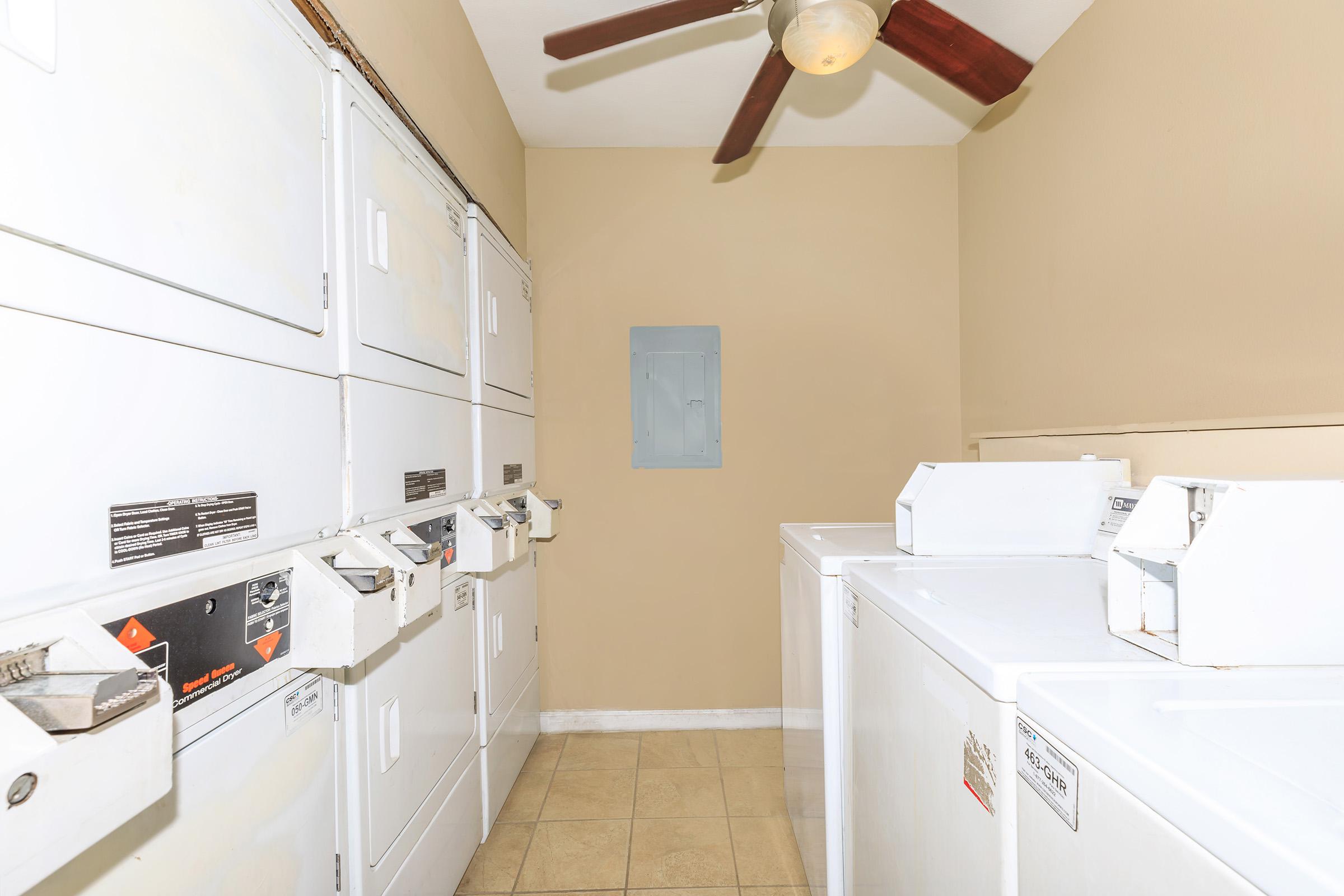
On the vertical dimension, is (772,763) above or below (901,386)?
below

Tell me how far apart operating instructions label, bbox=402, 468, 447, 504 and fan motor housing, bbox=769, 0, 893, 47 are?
1.32 m

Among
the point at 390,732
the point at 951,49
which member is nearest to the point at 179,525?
the point at 390,732

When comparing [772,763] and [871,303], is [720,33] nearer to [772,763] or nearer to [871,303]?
[871,303]

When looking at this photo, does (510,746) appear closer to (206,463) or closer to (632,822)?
(632,822)

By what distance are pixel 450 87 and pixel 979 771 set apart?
2.17m

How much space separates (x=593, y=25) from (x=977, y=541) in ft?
5.06

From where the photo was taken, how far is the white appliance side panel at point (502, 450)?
2.01 m

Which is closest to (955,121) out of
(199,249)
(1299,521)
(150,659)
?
(1299,521)

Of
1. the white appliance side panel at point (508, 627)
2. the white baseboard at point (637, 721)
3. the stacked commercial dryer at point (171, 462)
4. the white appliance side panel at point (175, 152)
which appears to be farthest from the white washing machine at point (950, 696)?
the white baseboard at point (637, 721)

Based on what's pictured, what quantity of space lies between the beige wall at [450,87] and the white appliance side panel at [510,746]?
184 cm

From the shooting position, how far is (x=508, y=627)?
2336 mm

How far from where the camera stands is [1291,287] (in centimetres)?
140

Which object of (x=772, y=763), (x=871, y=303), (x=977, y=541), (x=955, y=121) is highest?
(x=955, y=121)

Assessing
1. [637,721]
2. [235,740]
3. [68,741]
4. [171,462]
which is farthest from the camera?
[637,721]
